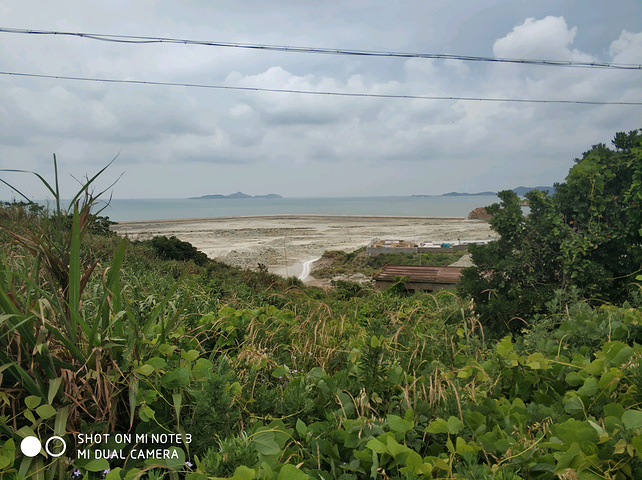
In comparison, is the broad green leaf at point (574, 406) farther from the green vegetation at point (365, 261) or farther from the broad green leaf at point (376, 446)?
the green vegetation at point (365, 261)

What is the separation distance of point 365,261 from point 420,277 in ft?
30.8

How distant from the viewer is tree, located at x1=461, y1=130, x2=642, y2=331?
4824mm

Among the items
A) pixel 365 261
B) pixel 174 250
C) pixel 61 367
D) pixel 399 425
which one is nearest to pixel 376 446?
pixel 399 425

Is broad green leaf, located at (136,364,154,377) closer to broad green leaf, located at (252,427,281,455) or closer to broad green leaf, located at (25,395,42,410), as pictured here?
broad green leaf, located at (25,395,42,410)

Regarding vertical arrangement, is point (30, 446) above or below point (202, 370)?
below

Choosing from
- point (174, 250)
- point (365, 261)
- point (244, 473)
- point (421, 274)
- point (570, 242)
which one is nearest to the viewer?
point (244, 473)

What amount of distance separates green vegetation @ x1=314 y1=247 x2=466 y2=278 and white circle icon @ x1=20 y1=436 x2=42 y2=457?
13.9 meters

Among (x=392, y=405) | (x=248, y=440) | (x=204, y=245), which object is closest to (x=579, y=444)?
(x=392, y=405)

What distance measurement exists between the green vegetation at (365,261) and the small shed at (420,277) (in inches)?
195

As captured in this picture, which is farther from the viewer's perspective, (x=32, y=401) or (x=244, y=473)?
(x=32, y=401)

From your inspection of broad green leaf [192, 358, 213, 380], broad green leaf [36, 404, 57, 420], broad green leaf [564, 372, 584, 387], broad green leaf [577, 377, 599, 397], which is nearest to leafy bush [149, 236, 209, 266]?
broad green leaf [192, 358, 213, 380]

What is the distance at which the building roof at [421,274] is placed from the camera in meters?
8.93

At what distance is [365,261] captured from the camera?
1845cm

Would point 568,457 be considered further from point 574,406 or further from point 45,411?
point 45,411
